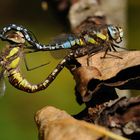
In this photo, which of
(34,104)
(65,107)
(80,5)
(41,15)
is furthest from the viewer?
(41,15)

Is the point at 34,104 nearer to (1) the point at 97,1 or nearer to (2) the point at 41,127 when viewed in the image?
(1) the point at 97,1

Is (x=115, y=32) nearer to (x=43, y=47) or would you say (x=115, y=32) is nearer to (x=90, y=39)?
(x=90, y=39)

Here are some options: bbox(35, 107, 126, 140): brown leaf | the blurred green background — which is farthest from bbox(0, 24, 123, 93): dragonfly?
the blurred green background

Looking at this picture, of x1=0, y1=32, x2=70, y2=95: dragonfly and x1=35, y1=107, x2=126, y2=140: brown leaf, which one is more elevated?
x1=0, y1=32, x2=70, y2=95: dragonfly

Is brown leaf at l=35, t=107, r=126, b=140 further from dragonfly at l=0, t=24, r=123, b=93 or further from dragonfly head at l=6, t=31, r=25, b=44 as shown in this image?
dragonfly head at l=6, t=31, r=25, b=44

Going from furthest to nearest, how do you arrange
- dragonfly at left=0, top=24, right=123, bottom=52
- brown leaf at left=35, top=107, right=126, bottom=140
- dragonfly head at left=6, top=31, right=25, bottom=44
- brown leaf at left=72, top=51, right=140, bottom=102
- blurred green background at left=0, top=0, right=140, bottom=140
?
blurred green background at left=0, top=0, right=140, bottom=140 < dragonfly at left=0, top=24, right=123, bottom=52 < dragonfly head at left=6, top=31, right=25, bottom=44 < brown leaf at left=72, top=51, right=140, bottom=102 < brown leaf at left=35, top=107, right=126, bottom=140

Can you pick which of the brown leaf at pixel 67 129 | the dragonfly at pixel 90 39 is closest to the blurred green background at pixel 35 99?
the dragonfly at pixel 90 39

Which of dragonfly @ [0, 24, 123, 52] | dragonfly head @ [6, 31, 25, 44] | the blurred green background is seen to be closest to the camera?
dragonfly head @ [6, 31, 25, 44]

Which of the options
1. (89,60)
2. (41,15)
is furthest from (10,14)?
(89,60)

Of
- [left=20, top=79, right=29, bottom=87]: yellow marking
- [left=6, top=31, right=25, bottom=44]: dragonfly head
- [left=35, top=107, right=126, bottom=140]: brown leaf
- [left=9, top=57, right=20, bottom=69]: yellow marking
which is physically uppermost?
[left=6, top=31, right=25, bottom=44]: dragonfly head
